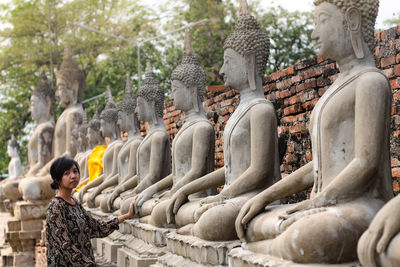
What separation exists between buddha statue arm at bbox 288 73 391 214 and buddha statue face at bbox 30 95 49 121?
38.3 ft

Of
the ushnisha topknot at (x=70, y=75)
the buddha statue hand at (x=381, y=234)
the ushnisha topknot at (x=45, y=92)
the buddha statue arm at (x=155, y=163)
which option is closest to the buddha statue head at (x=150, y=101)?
the buddha statue arm at (x=155, y=163)

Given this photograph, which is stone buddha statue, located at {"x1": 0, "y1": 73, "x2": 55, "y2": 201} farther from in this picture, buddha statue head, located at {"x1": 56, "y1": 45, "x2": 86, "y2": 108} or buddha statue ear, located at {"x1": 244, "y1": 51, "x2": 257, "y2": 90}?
buddha statue ear, located at {"x1": 244, "y1": 51, "x2": 257, "y2": 90}

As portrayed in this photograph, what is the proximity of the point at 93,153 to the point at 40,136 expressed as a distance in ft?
10.4

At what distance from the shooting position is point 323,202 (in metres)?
3.54

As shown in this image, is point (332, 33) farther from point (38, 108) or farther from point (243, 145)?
point (38, 108)

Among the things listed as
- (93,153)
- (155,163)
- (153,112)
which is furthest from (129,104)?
(93,153)

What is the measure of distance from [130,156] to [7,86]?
18974 millimetres

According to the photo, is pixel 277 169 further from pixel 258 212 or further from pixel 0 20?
pixel 0 20

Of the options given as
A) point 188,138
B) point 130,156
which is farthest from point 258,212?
point 130,156

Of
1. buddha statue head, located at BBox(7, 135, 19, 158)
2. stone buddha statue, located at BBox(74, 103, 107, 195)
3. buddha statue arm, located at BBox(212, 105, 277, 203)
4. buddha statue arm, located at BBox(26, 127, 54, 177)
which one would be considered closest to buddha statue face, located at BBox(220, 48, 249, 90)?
buddha statue arm, located at BBox(212, 105, 277, 203)

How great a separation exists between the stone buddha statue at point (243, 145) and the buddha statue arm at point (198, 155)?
0.50 meters

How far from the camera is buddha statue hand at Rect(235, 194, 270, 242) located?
13.5 feet

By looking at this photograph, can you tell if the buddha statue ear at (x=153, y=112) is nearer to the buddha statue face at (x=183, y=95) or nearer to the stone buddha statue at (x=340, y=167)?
the buddha statue face at (x=183, y=95)

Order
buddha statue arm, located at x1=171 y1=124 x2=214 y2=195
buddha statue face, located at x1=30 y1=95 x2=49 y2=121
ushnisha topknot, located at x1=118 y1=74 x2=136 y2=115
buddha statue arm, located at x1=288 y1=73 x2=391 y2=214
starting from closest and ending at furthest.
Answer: buddha statue arm, located at x1=288 y1=73 x2=391 y2=214
buddha statue arm, located at x1=171 y1=124 x2=214 y2=195
ushnisha topknot, located at x1=118 y1=74 x2=136 y2=115
buddha statue face, located at x1=30 y1=95 x2=49 y2=121
